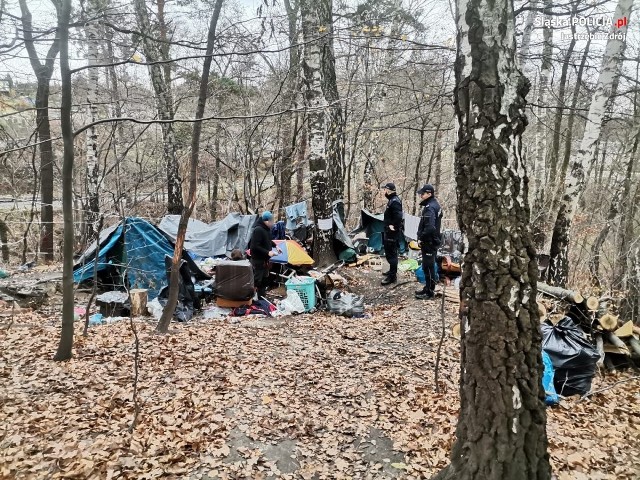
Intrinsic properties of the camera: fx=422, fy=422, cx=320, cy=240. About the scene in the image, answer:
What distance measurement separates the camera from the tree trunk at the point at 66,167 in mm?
3871

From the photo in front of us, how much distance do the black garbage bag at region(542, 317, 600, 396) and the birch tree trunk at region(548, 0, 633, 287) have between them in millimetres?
2781

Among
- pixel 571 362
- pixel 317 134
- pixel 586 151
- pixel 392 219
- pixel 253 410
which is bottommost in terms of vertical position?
pixel 253 410

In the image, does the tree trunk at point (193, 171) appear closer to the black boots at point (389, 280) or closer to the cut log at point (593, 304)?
the black boots at point (389, 280)

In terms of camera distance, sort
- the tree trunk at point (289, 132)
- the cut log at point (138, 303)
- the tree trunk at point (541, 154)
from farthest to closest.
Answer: the tree trunk at point (289, 132) < the tree trunk at point (541, 154) < the cut log at point (138, 303)

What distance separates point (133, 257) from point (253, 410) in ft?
18.2

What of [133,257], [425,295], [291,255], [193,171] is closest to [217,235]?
[133,257]

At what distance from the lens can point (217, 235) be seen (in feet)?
35.2

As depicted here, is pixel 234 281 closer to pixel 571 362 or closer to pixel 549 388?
pixel 549 388

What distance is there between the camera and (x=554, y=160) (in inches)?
527

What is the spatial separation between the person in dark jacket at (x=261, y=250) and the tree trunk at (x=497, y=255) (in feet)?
18.9

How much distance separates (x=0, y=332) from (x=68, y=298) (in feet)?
6.84

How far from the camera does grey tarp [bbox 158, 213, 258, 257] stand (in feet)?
34.6

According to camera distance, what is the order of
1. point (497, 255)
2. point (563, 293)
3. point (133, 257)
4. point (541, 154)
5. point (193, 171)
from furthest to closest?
point (541, 154) → point (133, 257) → point (563, 293) → point (193, 171) → point (497, 255)

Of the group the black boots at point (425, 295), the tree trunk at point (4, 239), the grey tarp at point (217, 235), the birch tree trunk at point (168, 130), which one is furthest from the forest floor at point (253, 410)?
the tree trunk at point (4, 239)
